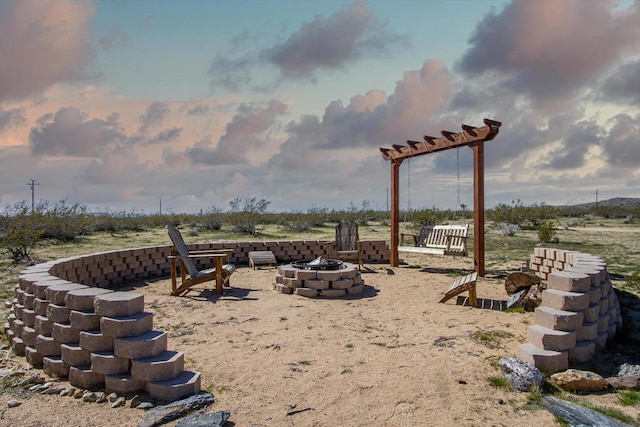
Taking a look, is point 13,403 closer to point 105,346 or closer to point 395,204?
point 105,346

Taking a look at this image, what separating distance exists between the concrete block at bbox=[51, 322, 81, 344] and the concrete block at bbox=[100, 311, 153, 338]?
1.55 feet

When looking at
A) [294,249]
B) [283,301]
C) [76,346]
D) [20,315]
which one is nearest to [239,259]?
[294,249]

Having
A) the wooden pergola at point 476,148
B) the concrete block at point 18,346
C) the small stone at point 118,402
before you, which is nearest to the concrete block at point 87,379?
the small stone at point 118,402

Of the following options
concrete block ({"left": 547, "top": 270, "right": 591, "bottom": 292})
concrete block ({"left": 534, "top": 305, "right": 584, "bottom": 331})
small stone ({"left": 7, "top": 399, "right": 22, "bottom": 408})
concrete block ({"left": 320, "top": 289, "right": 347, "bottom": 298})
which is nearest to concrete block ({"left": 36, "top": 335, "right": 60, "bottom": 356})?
small stone ({"left": 7, "top": 399, "right": 22, "bottom": 408})

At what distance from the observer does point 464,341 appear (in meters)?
5.23

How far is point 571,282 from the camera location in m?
4.88

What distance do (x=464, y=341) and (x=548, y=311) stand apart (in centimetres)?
103

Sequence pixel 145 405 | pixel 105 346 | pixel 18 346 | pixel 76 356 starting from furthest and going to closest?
1. pixel 18 346
2. pixel 76 356
3. pixel 105 346
4. pixel 145 405

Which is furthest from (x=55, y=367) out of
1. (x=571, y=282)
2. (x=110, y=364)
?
(x=571, y=282)

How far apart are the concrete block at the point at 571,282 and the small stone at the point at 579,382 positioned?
3.64 ft

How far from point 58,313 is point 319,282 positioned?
14.6ft

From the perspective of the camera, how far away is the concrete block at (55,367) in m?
4.29

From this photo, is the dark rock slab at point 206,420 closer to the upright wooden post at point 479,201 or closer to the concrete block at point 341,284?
the concrete block at point 341,284

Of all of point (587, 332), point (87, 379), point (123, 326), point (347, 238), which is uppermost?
point (347, 238)
